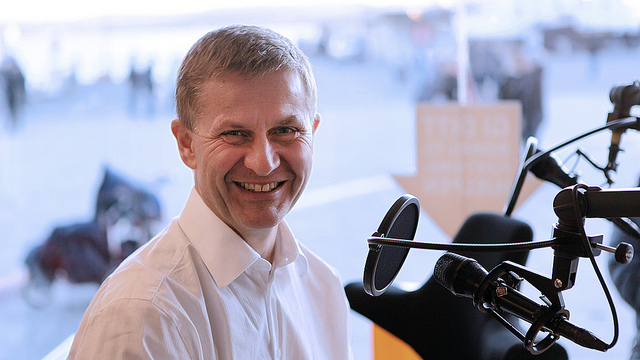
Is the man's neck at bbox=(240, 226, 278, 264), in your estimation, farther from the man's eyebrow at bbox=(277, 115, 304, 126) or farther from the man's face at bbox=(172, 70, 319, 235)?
the man's eyebrow at bbox=(277, 115, 304, 126)

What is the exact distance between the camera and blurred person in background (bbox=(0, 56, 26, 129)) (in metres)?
3.73

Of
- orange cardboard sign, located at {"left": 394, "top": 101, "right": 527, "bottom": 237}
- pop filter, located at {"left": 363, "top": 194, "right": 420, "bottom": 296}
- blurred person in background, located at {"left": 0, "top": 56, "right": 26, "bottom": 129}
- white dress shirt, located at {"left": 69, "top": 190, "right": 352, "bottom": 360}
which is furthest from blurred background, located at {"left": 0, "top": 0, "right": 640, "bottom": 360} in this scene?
pop filter, located at {"left": 363, "top": 194, "right": 420, "bottom": 296}

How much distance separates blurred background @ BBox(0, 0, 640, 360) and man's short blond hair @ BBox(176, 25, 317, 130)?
2.32m

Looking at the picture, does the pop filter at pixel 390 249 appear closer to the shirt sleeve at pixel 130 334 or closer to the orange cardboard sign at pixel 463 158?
the shirt sleeve at pixel 130 334

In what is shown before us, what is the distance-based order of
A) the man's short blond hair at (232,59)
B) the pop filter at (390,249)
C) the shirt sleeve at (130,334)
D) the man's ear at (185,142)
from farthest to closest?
the man's ear at (185,142) < the man's short blond hair at (232,59) < the shirt sleeve at (130,334) < the pop filter at (390,249)

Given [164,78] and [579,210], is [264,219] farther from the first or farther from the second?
[164,78]

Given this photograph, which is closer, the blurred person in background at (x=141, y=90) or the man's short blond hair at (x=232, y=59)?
the man's short blond hair at (x=232, y=59)

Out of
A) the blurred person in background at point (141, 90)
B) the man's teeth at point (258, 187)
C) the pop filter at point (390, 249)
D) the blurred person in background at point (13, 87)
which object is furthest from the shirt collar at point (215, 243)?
the blurred person in background at point (13, 87)

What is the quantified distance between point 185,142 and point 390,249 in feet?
1.71

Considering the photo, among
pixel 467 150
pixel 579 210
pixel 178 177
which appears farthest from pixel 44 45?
pixel 579 210

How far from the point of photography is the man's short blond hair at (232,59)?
1058 mm

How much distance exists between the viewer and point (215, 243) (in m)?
1.14

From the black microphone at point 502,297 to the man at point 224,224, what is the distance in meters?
0.40

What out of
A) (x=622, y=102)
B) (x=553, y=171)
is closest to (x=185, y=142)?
(x=553, y=171)
